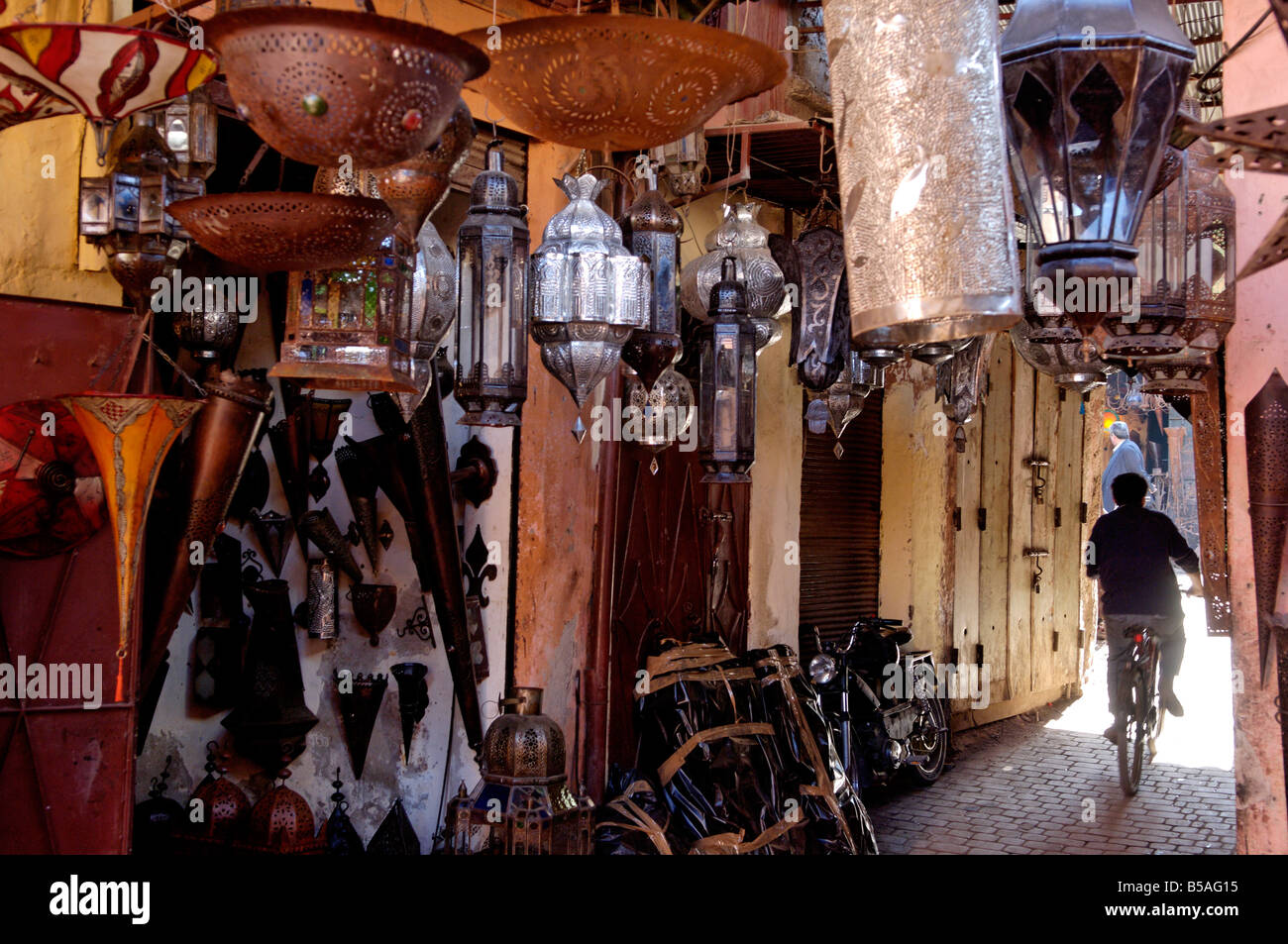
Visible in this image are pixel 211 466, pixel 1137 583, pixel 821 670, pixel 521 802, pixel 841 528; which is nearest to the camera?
pixel 211 466

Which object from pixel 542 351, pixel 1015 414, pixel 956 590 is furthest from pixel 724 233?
pixel 1015 414

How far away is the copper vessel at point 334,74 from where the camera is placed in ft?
6.32

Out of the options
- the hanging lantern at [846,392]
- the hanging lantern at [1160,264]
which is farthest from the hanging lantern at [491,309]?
the hanging lantern at [846,392]

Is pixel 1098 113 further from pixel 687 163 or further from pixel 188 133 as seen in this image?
pixel 687 163

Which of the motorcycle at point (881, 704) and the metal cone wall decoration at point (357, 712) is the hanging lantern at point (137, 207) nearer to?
the metal cone wall decoration at point (357, 712)

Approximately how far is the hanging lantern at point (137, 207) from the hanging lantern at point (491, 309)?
0.77 metres

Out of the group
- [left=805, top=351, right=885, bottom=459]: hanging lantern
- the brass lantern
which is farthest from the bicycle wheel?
the brass lantern

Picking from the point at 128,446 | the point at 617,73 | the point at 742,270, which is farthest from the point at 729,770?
the point at 617,73

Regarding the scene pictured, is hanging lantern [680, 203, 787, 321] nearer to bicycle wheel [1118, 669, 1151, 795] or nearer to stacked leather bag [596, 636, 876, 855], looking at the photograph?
stacked leather bag [596, 636, 876, 855]

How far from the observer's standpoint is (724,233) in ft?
15.3

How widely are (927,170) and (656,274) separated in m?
2.04

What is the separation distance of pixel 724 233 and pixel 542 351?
4.80ft

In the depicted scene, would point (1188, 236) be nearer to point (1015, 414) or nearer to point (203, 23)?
point (203, 23)

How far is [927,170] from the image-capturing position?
194cm
